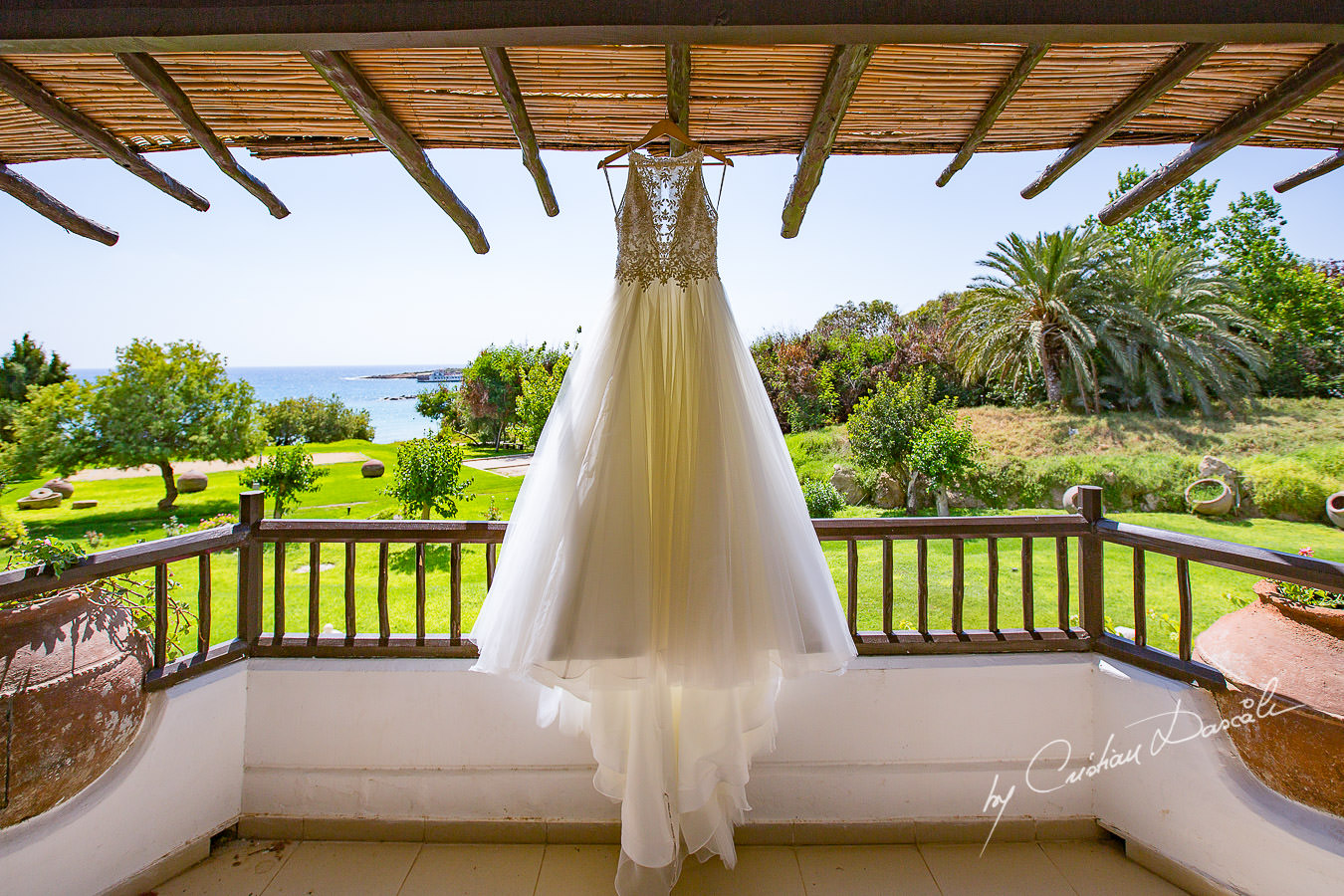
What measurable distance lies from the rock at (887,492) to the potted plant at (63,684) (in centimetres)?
635

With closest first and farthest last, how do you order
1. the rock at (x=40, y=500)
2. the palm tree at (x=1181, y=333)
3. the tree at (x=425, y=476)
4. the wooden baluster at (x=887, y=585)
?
the wooden baluster at (x=887, y=585) < the tree at (x=425, y=476) < the palm tree at (x=1181, y=333) < the rock at (x=40, y=500)

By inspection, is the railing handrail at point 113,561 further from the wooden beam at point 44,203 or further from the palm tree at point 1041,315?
the palm tree at point 1041,315

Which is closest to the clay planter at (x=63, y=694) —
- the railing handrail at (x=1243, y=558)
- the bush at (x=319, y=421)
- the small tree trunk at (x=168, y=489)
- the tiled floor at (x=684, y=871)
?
the tiled floor at (x=684, y=871)

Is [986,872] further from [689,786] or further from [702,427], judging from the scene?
[702,427]

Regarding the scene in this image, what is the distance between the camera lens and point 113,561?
156cm

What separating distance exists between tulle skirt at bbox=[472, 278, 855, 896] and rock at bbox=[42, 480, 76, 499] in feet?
36.4

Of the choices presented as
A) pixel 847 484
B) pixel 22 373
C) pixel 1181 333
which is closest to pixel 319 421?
pixel 22 373

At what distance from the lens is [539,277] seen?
11.7 feet

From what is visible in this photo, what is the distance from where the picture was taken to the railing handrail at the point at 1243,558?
138cm

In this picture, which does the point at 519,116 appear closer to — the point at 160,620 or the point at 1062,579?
the point at 160,620

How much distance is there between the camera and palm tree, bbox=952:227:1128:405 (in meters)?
7.23

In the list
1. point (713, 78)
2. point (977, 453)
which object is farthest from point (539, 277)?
point (977, 453)

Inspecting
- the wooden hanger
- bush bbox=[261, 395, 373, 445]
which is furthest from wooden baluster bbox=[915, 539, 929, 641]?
bush bbox=[261, 395, 373, 445]

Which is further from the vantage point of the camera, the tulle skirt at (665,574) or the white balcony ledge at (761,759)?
the white balcony ledge at (761,759)
